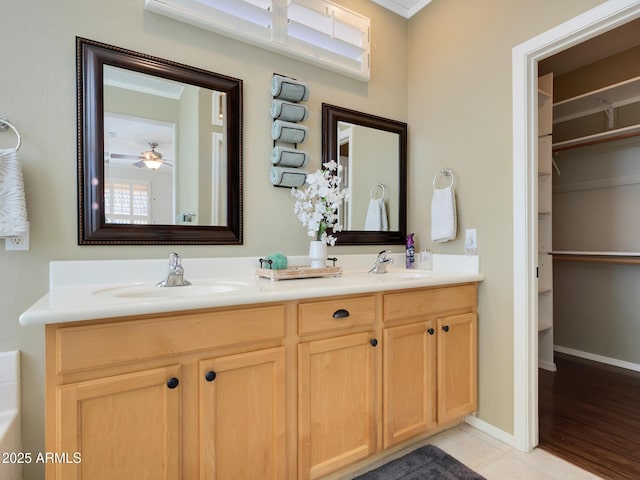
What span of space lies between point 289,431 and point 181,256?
93 centimetres

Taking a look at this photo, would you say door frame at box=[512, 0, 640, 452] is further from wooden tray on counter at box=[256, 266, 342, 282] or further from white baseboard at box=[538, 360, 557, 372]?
white baseboard at box=[538, 360, 557, 372]

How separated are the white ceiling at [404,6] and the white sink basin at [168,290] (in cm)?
211

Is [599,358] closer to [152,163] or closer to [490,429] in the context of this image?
[490,429]

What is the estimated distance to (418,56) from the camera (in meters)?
2.47

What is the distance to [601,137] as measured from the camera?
2830mm

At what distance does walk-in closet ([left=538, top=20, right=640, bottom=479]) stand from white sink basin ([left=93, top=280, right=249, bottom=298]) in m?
2.18

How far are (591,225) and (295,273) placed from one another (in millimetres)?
2905

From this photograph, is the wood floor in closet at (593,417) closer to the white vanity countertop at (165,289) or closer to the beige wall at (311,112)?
the beige wall at (311,112)

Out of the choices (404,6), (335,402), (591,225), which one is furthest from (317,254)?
(591,225)

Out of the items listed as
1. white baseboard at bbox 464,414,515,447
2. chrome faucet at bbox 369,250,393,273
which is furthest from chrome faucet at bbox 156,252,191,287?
white baseboard at bbox 464,414,515,447

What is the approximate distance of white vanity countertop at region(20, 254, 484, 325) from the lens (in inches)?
41.1

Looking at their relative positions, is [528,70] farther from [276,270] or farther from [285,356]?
[285,356]

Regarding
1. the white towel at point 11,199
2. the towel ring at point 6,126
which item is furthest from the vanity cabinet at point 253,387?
the towel ring at point 6,126

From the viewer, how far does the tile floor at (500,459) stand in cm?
164
